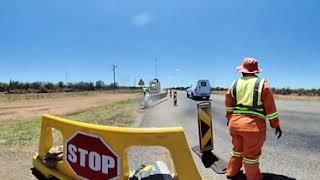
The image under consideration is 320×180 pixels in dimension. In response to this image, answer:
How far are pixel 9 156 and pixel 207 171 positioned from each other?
13.7 feet

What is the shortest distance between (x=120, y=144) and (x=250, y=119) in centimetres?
205

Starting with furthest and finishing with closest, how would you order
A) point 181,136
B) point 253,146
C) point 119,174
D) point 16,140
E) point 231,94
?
1. point 16,140
2. point 231,94
3. point 253,146
4. point 119,174
5. point 181,136

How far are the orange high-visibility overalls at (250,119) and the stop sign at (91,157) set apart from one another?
6.39ft

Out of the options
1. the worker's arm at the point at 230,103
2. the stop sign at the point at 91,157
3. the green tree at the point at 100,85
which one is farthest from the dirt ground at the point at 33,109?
the green tree at the point at 100,85

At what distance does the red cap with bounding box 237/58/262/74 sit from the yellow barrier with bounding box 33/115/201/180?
82.5 inches

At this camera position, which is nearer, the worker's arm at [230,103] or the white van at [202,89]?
the worker's arm at [230,103]

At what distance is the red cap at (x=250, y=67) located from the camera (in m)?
5.37

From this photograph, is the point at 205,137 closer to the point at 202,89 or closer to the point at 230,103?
the point at 230,103

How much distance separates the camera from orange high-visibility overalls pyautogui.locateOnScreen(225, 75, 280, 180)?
4910mm

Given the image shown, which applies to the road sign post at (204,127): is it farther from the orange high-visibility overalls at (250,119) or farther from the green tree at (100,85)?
the green tree at (100,85)

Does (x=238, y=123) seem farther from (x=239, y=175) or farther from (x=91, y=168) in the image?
(x=91, y=168)

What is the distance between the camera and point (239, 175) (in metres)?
5.50

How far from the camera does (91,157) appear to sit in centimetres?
427

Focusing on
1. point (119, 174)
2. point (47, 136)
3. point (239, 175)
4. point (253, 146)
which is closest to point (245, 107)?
point (253, 146)
